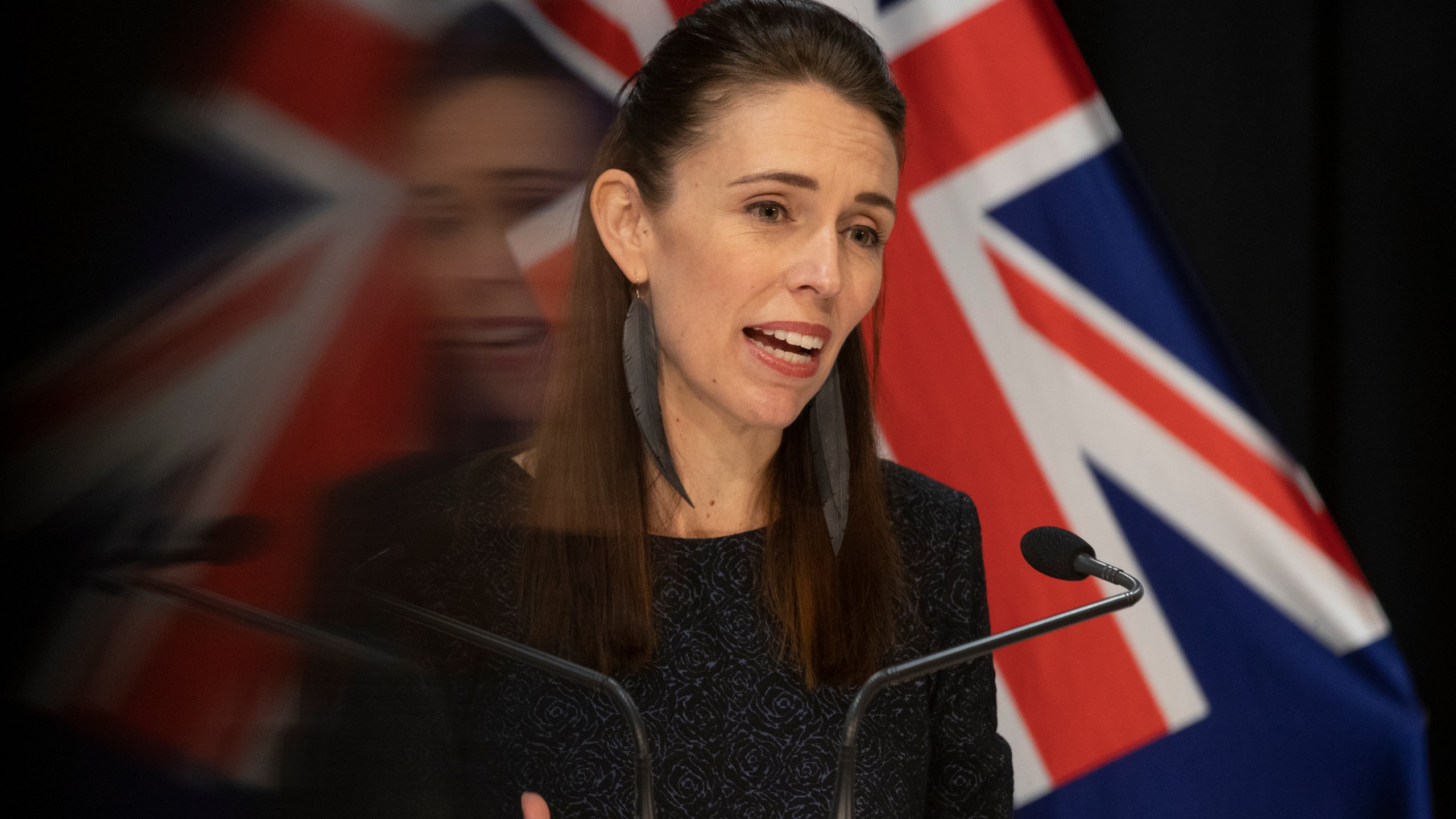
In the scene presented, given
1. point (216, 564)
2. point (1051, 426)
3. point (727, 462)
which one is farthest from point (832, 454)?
point (216, 564)

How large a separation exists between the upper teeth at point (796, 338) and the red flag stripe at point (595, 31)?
22cm

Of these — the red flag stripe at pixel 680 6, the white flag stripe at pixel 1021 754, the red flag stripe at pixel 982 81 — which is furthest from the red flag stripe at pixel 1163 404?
the red flag stripe at pixel 680 6

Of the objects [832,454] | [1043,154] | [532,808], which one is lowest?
[532,808]

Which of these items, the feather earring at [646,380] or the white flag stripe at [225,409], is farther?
the feather earring at [646,380]

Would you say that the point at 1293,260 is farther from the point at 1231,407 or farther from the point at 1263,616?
the point at 1263,616

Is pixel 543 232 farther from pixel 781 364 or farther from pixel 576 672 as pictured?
pixel 781 364

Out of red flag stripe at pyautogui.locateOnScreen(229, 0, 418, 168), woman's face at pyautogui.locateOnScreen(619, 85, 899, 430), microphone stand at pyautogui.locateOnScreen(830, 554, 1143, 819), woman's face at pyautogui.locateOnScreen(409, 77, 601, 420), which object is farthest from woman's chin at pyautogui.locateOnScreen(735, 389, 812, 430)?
red flag stripe at pyautogui.locateOnScreen(229, 0, 418, 168)

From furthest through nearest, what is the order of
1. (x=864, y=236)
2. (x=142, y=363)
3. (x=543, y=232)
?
1. (x=864, y=236)
2. (x=543, y=232)
3. (x=142, y=363)

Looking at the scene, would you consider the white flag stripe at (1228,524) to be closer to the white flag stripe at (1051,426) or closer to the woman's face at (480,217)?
the white flag stripe at (1051,426)

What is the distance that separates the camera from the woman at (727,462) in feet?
2.84

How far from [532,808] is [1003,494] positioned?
87cm

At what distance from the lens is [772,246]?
864 millimetres

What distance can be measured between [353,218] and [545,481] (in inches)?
18.0

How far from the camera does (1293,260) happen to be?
4.97 ft
